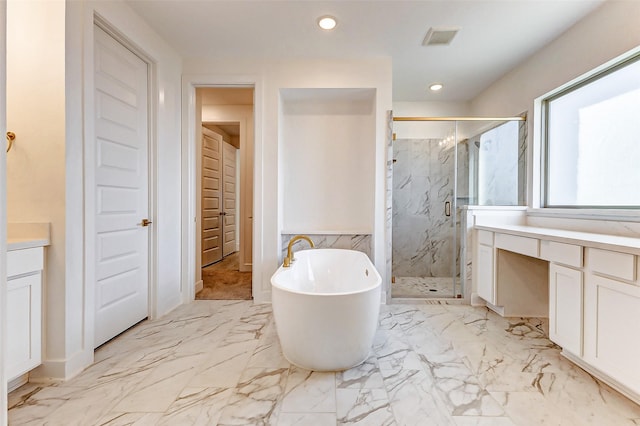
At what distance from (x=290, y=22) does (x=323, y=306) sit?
2181 mm

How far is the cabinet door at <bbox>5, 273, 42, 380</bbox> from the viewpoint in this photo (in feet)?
4.55

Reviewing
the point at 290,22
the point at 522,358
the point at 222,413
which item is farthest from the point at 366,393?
the point at 290,22

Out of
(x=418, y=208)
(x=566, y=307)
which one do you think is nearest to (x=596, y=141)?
(x=566, y=307)

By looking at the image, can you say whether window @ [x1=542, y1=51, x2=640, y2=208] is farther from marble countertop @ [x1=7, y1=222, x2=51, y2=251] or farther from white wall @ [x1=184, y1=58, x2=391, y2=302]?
marble countertop @ [x1=7, y1=222, x2=51, y2=251]

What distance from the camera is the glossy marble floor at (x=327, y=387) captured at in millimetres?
1326

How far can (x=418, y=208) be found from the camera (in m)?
3.63

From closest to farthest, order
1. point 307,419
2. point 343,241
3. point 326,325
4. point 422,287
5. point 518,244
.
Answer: point 307,419 < point 326,325 < point 518,244 < point 343,241 < point 422,287

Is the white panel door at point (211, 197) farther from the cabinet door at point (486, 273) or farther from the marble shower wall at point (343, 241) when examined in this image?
the cabinet door at point (486, 273)

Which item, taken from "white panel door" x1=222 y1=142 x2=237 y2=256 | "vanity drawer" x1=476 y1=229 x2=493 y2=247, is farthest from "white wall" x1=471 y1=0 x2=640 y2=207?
"white panel door" x1=222 y1=142 x2=237 y2=256

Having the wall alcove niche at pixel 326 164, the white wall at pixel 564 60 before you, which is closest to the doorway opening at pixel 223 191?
the wall alcove niche at pixel 326 164

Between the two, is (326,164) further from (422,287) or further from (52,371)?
(52,371)

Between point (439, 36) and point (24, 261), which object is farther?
point (439, 36)

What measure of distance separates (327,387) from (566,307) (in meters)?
1.54

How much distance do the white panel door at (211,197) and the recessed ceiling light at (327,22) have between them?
279 centimetres
